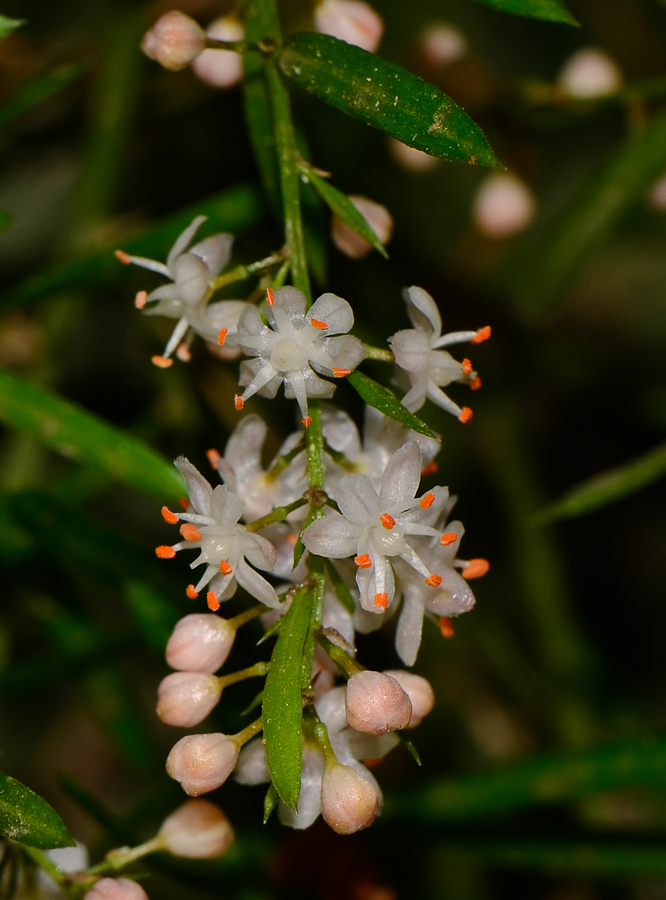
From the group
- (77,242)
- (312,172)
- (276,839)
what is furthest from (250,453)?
(77,242)

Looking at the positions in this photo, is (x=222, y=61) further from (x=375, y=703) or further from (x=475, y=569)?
(x=375, y=703)

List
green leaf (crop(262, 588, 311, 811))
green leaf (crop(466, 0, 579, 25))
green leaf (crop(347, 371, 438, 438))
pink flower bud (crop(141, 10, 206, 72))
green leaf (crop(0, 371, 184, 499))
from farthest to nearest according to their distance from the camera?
green leaf (crop(0, 371, 184, 499)), pink flower bud (crop(141, 10, 206, 72)), green leaf (crop(466, 0, 579, 25)), green leaf (crop(347, 371, 438, 438)), green leaf (crop(262, 588, 311, 811))

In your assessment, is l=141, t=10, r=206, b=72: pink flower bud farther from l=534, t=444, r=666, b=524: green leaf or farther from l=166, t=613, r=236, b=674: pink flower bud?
l=534, t=444, r=666, b=524: green leaf

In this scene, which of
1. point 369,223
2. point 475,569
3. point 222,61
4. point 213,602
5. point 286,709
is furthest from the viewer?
point 222,61

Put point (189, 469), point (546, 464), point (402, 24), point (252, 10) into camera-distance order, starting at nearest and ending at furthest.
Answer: point (189, 469)
point (252, 10)
point (402, 24)
point (546, 464)

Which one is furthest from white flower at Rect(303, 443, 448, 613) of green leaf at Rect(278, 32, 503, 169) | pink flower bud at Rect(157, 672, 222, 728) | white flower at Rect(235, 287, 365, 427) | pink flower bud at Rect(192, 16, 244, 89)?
pink flower bud at Rect(192, 16, 244, 89)

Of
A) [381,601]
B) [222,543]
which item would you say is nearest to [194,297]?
[222,543]

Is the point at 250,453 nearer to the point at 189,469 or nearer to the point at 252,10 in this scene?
the point at 189,469
